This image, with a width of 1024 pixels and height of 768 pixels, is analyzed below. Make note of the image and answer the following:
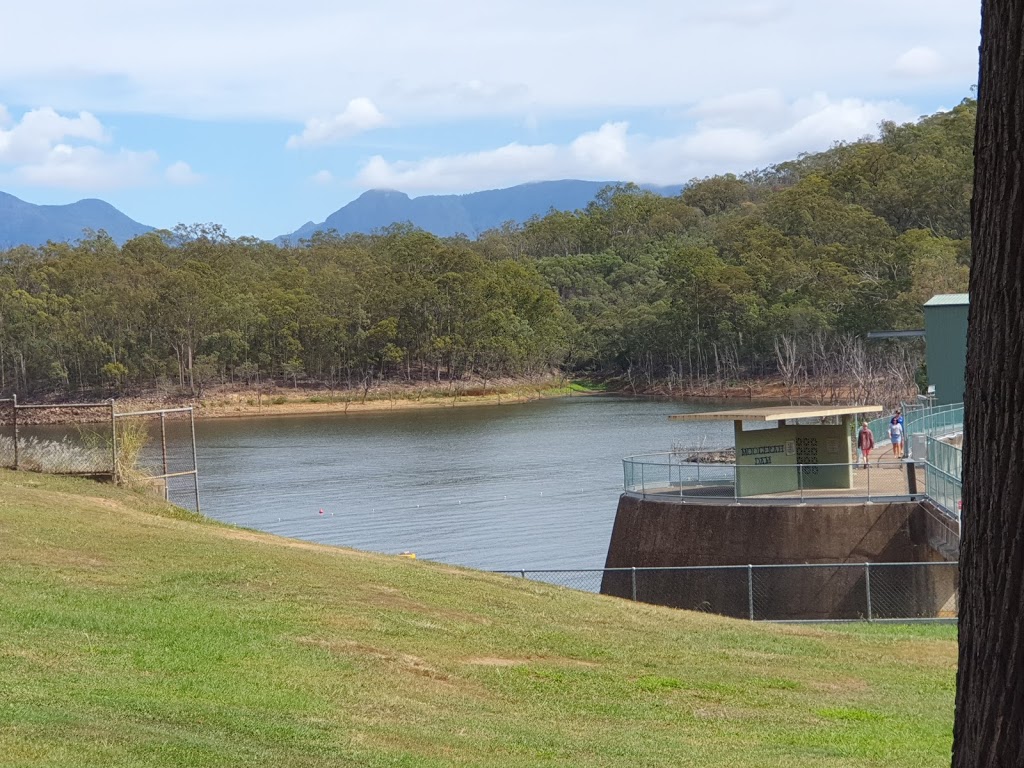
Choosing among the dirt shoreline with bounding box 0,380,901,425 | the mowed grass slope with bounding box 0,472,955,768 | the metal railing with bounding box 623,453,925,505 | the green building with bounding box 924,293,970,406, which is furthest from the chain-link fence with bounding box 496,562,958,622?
the dirt shoreline with bounding box 0,380,901,425

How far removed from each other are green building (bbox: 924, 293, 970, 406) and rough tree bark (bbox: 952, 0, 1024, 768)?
4145cm

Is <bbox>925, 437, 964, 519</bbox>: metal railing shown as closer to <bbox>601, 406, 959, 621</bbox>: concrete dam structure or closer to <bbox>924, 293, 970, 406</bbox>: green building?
<bbox>601, 406, 959, 621</bbox>: concrete dam structure

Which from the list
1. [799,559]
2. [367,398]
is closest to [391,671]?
[799,559]

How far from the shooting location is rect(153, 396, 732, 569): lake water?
39406 mm

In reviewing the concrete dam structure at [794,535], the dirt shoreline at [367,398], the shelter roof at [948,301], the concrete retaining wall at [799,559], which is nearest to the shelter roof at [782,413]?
the concrete dam structure at [794,535]

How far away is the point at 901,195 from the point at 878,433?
95.7 m

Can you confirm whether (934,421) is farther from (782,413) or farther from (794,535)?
(794,535)

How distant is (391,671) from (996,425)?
8813 millimetres

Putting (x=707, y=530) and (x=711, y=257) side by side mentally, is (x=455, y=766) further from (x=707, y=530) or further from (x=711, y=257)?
(x=711, y=257)

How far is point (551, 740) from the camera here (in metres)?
9.93

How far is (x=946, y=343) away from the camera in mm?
44469

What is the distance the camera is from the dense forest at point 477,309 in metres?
125

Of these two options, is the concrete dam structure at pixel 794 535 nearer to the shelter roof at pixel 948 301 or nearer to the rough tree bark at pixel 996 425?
the shelter roof at pixel 948 301

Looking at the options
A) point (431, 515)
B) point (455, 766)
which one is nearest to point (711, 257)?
point (431, 515)
